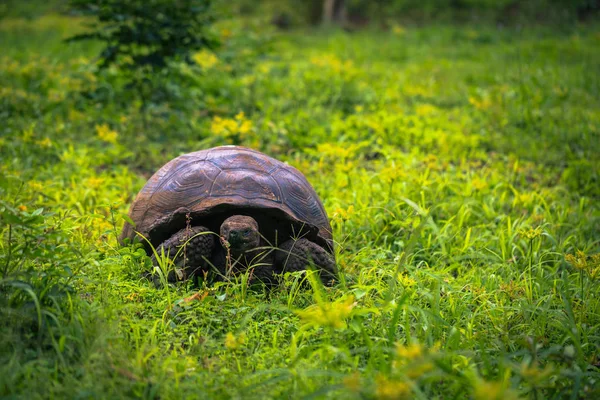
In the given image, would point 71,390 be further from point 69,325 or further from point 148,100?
point 148,100

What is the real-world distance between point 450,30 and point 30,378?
1298 centimetres

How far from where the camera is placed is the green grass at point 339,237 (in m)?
1.93

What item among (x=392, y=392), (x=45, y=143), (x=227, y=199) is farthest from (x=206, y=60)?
(x=392, y=392)

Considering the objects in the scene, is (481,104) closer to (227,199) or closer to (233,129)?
(233,129)

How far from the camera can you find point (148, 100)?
5.71 meters

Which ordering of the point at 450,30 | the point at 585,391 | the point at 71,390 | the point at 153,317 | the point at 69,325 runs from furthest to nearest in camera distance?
the point at 450,30 → the point at 153,317 → the point at 69,325 → the point at 585,391 → the point at 71,390

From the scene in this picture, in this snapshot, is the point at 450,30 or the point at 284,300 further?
the point at 450,30

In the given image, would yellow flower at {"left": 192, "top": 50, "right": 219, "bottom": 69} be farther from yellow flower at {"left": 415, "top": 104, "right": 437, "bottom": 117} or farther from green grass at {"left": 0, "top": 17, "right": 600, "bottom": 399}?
yellow flower at {"left": 415, "top": 104, "right": 437, "bottom": 117}

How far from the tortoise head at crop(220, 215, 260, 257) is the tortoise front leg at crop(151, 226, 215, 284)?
4.4 inches

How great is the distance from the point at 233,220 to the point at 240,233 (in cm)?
9

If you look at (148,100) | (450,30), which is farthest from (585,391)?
(450,30)

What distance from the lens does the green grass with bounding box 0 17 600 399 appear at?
1.93 meters

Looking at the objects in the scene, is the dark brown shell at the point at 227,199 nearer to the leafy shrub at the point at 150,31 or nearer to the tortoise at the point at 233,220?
the tortoise at the point at 233,220

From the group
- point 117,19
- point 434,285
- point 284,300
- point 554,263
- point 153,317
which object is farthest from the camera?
point 117,19
